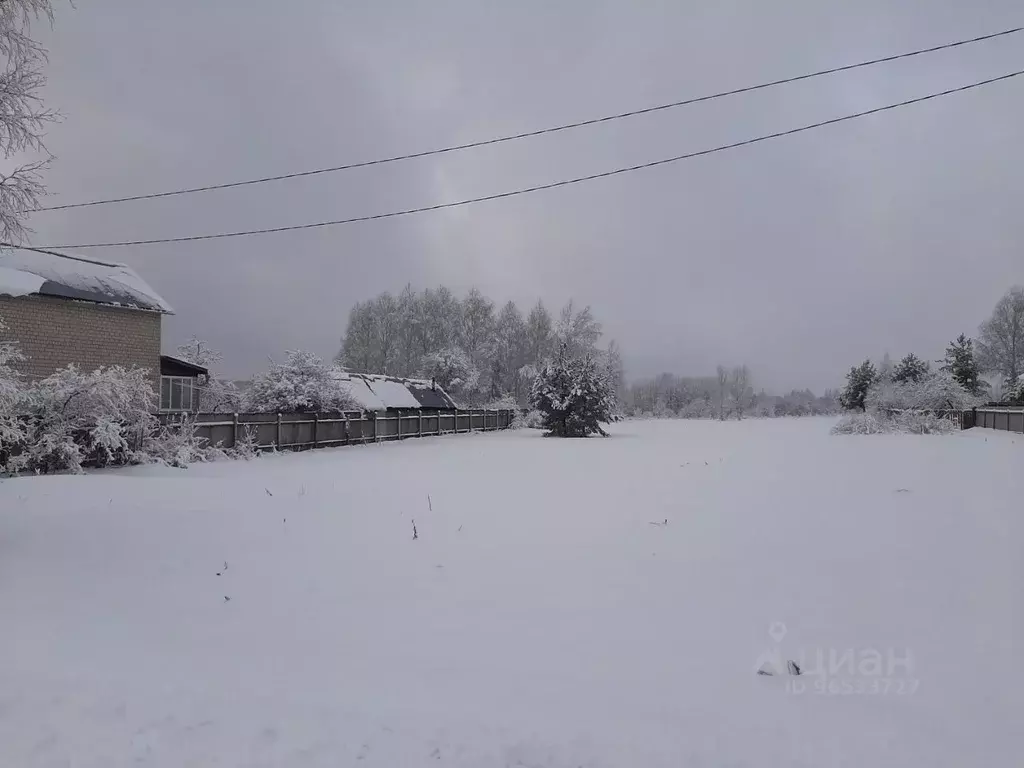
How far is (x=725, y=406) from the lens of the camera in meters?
96.1

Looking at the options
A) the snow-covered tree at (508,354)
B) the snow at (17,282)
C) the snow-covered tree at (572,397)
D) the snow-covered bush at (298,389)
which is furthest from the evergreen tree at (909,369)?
the snow at (17,282)

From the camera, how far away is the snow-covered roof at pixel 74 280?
17266mm

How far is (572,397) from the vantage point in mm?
34469

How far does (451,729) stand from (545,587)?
224cm

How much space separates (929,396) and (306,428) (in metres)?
37.6

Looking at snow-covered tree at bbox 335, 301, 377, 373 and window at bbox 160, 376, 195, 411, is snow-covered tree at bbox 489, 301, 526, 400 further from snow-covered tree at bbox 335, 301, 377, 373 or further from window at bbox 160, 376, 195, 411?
window at bbox 160, 376, 195, 411

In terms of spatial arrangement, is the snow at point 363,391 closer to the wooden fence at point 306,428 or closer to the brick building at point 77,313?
the wooden fence at point 306,428

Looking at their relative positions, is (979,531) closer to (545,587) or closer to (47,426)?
(545,587)

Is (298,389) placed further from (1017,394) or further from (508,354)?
(1017,394)

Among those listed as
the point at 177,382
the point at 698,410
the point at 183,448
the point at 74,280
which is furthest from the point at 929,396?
the point at 698,410

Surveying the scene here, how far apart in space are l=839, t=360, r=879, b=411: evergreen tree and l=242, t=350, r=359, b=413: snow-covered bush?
46719 millimetres

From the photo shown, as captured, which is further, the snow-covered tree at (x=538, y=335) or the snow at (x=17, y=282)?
the snow-covered tree at (x=538, y=335)

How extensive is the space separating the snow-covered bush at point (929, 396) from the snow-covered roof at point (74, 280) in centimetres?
4022

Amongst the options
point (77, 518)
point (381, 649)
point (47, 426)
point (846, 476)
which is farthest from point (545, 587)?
point (47, 426)
